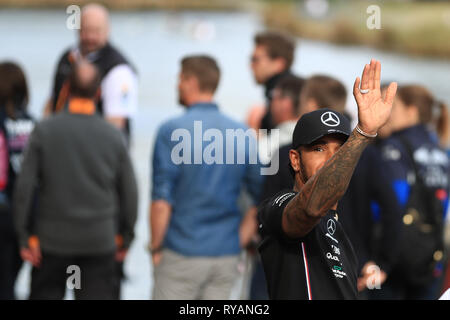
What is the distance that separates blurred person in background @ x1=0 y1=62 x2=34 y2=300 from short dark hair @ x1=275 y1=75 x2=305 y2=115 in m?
1.65

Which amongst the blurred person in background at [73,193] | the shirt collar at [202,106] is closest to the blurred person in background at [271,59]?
the shirt collar at [202,106]

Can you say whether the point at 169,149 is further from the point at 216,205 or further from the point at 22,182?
the point at 22,182

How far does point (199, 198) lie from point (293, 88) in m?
0.95

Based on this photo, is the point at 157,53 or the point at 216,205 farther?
the point at 157,53

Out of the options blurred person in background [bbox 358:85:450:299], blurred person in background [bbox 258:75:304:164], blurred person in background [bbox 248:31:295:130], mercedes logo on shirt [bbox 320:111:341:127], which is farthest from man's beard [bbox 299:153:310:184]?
blurred person in background [bbox 248:31:295:130]

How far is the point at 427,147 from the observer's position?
4.91m

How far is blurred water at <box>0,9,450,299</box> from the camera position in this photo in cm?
1367

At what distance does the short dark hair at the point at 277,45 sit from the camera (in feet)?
18.3

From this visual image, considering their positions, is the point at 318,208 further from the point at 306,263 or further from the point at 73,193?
the point at 73,193

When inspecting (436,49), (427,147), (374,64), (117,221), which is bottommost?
(117,221)

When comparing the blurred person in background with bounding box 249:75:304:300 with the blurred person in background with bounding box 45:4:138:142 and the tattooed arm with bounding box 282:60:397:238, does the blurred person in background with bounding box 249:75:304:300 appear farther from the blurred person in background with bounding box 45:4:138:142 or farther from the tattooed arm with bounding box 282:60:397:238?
the tattooed arm with bounding box 282:60:397:238
